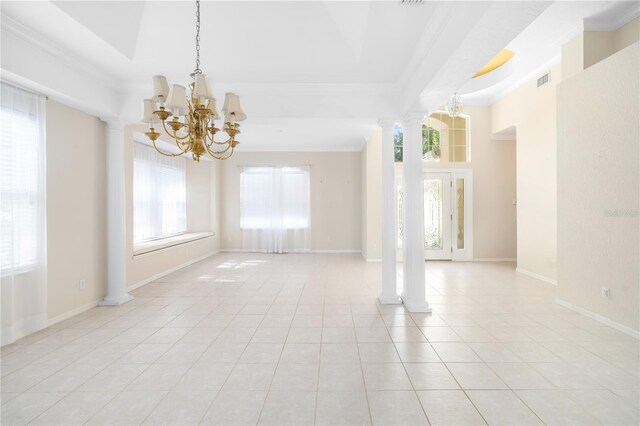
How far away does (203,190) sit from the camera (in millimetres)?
8539

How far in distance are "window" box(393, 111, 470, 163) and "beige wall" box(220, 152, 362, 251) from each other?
1.94 meters

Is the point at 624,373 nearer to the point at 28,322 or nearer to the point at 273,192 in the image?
the point at 28,322

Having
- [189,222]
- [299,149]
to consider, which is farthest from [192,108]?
[189,222]

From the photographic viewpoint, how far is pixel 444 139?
766cm

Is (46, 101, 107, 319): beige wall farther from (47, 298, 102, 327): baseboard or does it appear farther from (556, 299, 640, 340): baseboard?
(556, 299, 640, 340): baseboard

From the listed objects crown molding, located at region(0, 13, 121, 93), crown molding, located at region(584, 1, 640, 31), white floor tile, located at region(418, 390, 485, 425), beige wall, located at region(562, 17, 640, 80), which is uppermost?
crown molding, located at region(584, 1, 640, 31)

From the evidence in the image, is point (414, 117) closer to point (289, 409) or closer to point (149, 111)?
point (149, 111)

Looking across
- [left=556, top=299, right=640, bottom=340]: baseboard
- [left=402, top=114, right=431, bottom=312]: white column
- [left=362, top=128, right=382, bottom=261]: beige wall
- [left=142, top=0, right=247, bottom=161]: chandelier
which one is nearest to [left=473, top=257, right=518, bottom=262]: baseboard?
[left=362, top=128, right=382, bottom=261]: beige wall

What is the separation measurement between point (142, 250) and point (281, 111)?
3.43 meters

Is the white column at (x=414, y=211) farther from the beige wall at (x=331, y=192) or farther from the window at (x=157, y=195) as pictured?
the window at (x=157, y=195)

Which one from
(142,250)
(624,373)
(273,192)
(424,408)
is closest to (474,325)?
(624,373)

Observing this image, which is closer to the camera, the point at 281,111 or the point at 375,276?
the point at 281,111

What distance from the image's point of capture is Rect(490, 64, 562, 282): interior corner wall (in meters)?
5.48

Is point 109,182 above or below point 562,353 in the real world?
above
